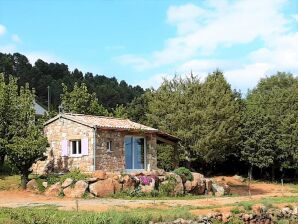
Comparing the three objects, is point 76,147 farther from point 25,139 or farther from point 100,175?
point 100,175

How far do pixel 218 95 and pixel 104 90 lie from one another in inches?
1590

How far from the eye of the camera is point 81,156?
98.0ft

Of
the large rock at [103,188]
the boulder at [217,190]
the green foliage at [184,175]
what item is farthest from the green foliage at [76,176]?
the boulder at [217,190]

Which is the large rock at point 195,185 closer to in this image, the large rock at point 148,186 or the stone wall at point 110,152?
the large rock at point 148,186

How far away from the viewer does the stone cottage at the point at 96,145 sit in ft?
97.3

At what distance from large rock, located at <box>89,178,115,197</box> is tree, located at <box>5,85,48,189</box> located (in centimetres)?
389

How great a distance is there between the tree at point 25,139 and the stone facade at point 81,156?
273 centimetres

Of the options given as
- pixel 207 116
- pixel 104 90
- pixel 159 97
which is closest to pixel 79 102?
pixel 159 97

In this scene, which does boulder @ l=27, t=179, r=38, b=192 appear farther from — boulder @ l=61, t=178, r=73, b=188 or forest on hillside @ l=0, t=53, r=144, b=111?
forest on hillside @ l=0, t=53, r=144, b=111

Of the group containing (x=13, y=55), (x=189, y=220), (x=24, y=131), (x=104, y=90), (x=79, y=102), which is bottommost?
(x=189, y=220)

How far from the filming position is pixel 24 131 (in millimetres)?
28109

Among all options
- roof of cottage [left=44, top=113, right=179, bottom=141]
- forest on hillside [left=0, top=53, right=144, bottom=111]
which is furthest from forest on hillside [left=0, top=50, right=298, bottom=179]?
forest on hillside [left=0, top=53, right=144, bottom=111]

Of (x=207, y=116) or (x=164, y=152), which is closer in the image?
(x=207, y=116)

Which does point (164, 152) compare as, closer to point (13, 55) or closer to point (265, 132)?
point (265, 132)
